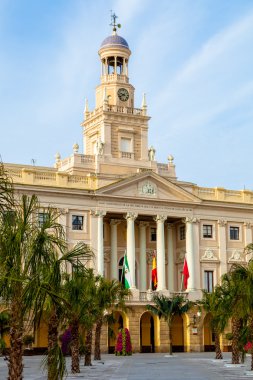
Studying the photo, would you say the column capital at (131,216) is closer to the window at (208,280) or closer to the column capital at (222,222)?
the window at (208,280)

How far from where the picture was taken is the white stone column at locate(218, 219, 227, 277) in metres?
76.6

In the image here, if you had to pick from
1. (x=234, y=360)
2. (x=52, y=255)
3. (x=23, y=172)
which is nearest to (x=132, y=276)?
(x=23, y=172)

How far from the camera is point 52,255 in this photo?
21.2 m

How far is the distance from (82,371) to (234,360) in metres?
9.64

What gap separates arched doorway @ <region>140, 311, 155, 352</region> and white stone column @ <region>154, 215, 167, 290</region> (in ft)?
11.4

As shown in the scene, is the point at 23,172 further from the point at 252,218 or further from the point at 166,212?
the point at 252,218

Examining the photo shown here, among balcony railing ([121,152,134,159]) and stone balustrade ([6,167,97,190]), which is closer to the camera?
stone balustrade ([6,167,97,190])

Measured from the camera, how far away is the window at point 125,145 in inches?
3058

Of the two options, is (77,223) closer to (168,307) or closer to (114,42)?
(168,307)

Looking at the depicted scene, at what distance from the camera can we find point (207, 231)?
77000mm

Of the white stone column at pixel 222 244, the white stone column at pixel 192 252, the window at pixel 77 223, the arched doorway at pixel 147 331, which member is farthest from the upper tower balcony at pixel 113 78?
the arched doorway at pixel 147 331

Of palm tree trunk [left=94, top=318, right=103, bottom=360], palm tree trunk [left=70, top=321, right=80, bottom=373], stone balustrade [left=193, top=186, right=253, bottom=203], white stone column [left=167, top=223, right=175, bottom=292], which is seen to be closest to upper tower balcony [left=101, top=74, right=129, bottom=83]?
stone balustrade [left=193, top=186, right=253, bottom=203]

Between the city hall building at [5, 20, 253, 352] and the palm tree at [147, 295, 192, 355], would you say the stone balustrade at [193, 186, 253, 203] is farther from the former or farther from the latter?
the palm tree at [147, 295, 192, 355]

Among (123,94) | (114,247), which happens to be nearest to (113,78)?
(123,94)
